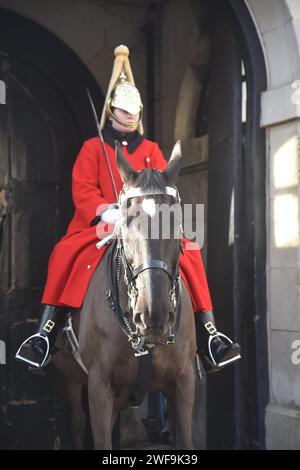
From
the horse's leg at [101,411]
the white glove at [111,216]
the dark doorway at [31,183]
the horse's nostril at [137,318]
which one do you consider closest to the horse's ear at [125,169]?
the white glove at [111,216]

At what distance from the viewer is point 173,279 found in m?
Answer: 4.38

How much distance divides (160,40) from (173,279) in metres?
4.38

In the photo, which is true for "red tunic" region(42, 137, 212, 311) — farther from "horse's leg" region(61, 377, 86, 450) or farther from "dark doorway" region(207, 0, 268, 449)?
"horse's leg" region(61, 377, 86, 450)

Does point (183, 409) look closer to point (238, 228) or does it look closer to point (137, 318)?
point (137, 318)

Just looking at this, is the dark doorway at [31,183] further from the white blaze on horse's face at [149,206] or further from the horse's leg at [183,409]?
the white blaze on horse's face at [149,206]

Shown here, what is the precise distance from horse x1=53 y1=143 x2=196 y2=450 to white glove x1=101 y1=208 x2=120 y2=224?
0.17 m

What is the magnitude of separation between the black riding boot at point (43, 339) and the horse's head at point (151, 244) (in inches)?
48.6

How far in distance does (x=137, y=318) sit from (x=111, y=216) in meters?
1.11

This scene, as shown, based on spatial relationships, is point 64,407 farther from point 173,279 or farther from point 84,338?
point 173,279

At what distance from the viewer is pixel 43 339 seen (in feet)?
18.2

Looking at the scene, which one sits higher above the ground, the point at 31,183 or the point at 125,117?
the point at 125,117

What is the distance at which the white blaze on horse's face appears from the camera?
440 cm

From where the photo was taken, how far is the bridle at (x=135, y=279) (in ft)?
14.1

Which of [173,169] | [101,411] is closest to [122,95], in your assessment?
[173,169]
